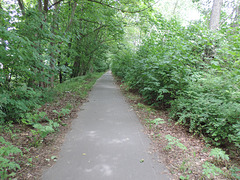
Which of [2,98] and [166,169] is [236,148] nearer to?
[166,169]

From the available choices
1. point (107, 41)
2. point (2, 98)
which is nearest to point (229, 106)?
point (2, 98)

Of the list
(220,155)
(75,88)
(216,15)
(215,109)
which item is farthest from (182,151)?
(75,88)

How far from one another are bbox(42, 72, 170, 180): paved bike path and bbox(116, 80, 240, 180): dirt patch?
0.25m

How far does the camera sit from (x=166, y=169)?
10.4ft

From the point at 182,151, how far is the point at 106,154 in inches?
70.7

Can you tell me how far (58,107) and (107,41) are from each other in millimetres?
14859

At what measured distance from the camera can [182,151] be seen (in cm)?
365

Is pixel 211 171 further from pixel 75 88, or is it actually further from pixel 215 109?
pixel 75 88

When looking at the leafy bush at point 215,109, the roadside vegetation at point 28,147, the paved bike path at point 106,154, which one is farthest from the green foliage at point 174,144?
the roadside vegetation at point 28,147

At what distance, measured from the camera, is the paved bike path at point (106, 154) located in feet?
9.63

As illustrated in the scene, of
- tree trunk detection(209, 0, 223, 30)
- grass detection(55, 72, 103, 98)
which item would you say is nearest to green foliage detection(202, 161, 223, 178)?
grass detection(55, 72, 103, 98)

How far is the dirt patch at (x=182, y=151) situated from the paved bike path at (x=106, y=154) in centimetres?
25

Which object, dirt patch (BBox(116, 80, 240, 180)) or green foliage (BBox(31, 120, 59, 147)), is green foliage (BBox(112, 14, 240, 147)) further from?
green foliage (BBox(31, 120, 59, 147))

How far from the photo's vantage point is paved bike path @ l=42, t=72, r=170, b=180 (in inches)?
116
